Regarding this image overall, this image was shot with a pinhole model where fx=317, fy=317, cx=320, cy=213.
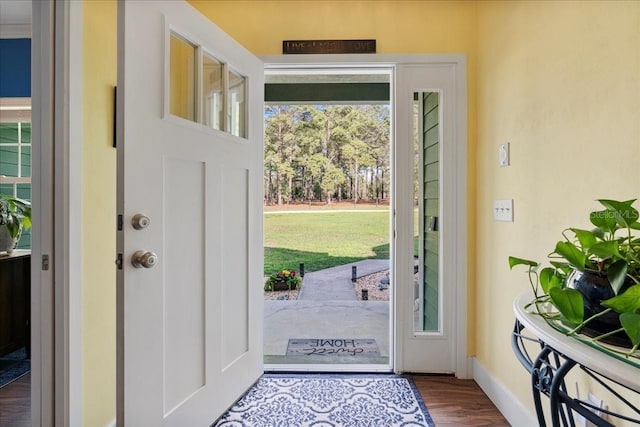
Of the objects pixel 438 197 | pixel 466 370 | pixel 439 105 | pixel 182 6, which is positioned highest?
pixel 182 6

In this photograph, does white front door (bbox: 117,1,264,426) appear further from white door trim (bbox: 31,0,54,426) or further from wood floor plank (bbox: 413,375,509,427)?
wood floor plank (bbox: 413,375,509,427)

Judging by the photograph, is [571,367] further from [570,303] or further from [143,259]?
[143,259]

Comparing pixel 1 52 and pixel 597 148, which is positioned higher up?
pixel 1 52

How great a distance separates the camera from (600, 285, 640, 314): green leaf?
1.77 feet

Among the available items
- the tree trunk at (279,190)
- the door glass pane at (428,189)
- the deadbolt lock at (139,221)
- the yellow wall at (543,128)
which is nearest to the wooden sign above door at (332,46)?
the door glass pane at (428,189)

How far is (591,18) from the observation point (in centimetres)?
106

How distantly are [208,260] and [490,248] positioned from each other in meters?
1.45

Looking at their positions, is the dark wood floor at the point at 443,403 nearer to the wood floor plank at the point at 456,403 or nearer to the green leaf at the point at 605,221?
the wood floor plank at the point at 456,403

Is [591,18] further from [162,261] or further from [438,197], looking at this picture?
[162,261]

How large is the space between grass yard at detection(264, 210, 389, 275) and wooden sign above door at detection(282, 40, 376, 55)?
4.38 metres

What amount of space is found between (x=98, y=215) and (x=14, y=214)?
1.08m

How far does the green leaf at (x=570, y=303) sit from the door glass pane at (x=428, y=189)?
1308 millimetres

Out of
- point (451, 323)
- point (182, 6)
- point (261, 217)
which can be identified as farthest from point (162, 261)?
point (451, 323)

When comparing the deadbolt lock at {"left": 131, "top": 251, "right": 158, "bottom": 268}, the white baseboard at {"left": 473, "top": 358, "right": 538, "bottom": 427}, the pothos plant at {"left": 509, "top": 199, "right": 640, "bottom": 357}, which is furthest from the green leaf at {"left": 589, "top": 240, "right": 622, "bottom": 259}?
the deadbolt lock at {"left": 131, "top": 251, "right": 158, "bottom": 268}
